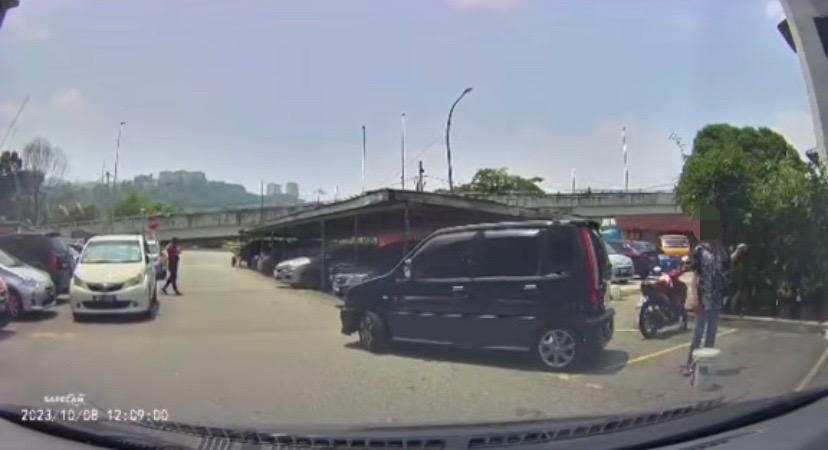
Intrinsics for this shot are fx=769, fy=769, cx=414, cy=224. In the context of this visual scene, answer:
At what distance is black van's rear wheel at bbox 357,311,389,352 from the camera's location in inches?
116

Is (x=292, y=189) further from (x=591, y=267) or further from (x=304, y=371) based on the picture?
(x=591, y=267)

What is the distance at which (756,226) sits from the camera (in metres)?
3.57

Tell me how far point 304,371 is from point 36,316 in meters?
1.03

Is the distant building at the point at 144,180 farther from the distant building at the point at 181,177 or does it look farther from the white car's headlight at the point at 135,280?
the white car's headlight at the point at 135,280

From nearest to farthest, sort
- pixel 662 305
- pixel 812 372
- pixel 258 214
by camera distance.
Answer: pixel 258 214 → pixel 662 305 → pixel 812 372

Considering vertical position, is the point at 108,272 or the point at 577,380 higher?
the point at 108,272

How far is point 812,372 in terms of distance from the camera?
3.54m

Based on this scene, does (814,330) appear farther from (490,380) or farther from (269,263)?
(269,263)

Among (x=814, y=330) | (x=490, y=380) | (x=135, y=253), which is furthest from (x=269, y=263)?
(x=814, y=330)

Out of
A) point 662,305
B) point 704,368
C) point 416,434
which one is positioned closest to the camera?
point 416,434

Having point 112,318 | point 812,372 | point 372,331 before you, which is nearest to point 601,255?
point 372,331

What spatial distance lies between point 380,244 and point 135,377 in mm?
1026

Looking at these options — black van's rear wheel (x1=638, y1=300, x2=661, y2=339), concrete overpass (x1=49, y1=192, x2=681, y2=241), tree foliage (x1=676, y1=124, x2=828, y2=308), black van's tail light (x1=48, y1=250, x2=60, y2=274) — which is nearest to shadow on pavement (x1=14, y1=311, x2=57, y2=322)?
black van's tail light (x1=48, y1=250, x2=60, y2=274)

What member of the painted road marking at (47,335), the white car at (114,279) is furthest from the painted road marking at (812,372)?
the painted road marking at (47,335)
